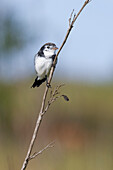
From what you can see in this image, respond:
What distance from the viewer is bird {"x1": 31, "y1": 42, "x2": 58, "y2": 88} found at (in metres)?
2.75

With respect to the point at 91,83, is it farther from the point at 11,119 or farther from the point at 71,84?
the point at 11,119

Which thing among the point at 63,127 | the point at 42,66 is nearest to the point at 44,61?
the point at 42,66

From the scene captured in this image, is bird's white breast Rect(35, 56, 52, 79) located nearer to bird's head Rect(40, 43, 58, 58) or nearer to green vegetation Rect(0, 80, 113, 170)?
bird's head Rect(40, 43, 58, 58)

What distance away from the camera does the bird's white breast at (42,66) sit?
2758 mm

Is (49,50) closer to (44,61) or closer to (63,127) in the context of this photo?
(44,61)

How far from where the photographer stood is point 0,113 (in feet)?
7.82

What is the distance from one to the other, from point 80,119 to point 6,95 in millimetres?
2953

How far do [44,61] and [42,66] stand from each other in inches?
1.5

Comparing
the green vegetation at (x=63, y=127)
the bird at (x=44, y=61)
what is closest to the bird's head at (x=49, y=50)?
the bird at (x=44, y=61)

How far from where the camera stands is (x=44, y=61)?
2787 mm

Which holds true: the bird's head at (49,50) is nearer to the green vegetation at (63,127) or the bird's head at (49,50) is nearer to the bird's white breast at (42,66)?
the bird's white breast at (42,66)

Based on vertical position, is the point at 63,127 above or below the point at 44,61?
above

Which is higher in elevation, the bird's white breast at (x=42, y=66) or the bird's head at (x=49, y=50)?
the bird's head at (x=49, y=50)

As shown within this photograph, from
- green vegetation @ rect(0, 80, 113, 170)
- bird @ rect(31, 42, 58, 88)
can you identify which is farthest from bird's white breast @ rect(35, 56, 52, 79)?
green vegetation @ rect(0, 80, 113, 170)
